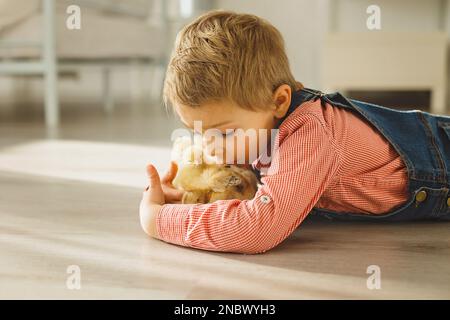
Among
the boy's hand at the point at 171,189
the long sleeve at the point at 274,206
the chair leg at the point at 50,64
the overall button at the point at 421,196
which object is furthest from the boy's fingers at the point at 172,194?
the chair leg at the point at 50,64

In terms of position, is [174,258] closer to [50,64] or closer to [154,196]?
[154,196]

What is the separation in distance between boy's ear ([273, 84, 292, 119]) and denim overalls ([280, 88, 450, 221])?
0.03 m

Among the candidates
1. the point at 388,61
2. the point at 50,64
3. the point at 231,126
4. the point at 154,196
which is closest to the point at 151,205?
the point at 154,196

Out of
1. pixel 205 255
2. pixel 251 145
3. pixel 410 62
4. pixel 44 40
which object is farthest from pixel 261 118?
pixel 410 62

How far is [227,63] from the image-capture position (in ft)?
2.44

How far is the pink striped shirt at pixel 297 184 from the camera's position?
0.74 metres

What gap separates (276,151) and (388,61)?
2.33 meters

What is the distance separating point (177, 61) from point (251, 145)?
0.47 feet

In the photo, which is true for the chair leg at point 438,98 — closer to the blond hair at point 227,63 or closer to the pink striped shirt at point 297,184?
the pink striped shirt at point 297,184

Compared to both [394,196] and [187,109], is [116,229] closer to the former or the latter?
[187,109]

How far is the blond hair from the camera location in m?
0.74

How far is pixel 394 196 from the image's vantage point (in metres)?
0.88

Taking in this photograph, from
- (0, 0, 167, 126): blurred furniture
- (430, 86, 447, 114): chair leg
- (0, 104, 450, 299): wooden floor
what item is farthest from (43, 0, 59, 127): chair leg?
(430, 86, 447, 114): chair leg
